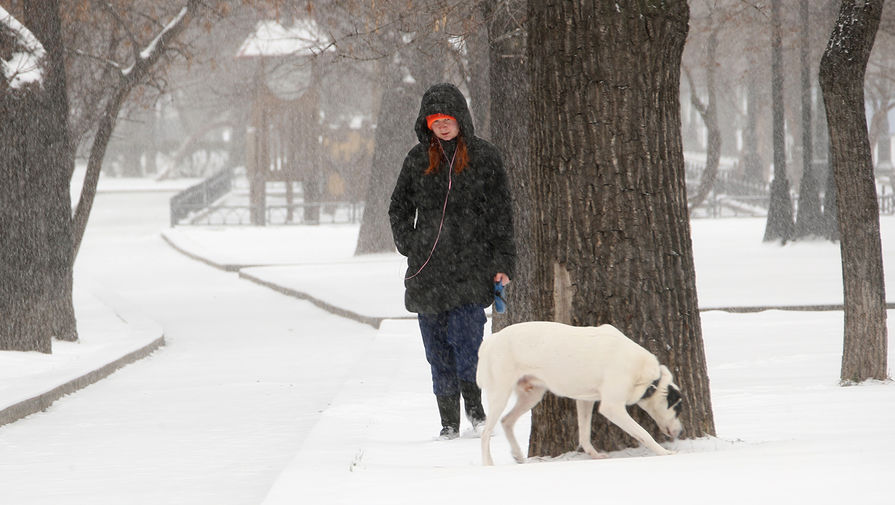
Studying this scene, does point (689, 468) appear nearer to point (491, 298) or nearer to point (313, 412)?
point (491, 298)

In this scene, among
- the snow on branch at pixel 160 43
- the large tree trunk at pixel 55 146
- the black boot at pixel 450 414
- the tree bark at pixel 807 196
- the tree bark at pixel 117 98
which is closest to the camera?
the black boot at pixel 450 414

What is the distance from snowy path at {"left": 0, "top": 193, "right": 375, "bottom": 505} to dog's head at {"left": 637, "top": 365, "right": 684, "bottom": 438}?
192cm

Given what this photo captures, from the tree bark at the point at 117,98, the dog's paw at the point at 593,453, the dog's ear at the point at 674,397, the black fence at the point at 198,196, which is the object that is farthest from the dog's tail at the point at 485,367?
the black fence at the point at 198,196

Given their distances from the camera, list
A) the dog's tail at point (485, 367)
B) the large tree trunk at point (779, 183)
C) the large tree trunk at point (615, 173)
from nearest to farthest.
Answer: the dog's tail at point (485, 367) < the large tree trunk at point (615, 173) < the large tree trunk at point (779, 183)

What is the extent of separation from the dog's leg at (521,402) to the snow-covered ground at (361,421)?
165 mm

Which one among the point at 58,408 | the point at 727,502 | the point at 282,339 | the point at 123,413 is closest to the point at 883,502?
the point at 727,502

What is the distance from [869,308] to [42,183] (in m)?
7.41

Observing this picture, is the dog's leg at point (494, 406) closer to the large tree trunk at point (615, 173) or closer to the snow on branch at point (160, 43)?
the large tree trunk at point (615, 173)

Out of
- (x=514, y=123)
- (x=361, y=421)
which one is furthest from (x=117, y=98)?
(x=361, y=421)

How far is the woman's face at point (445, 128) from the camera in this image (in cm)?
595

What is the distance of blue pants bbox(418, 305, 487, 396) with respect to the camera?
20.0ft

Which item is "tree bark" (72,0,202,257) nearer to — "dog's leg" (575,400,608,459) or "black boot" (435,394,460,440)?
"black boot" (435,394,460,440)

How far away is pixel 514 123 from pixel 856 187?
2863 millimetres

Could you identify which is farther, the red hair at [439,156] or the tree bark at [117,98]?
the tree bark at [117,98]
